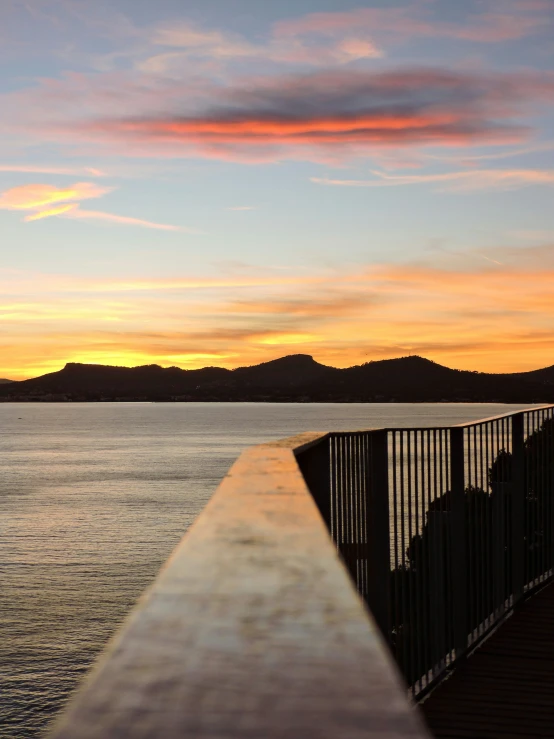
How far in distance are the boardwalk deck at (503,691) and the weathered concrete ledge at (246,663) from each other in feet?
14.9

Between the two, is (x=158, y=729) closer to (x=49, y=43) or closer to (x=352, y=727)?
(x=352, y=727)

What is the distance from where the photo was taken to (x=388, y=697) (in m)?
0.63

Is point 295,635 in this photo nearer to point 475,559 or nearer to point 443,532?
point 443,532

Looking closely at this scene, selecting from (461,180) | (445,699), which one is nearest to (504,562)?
(445,699)

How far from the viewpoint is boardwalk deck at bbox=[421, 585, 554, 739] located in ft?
17.2

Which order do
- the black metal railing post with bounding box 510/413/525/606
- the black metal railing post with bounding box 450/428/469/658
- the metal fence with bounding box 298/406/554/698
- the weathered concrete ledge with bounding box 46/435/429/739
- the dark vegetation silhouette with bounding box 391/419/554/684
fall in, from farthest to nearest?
the black metal railing post with bounding box 510/413/525/606 → the black metal railing post with bounding box 450/428/469/658 → the dark vegetation silhouette with bounding box 391/419/554/684 → the metal fence with bounding box 298/406/554/698 → the weathered concrete ledge with bounding box 46/435/429/739

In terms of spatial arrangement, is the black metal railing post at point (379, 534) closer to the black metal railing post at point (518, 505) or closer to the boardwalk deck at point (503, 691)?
the boardwalk deck at point (503, 691)

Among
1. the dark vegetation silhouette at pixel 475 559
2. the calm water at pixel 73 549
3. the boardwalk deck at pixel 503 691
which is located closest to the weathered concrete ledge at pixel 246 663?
the dark vegetation silhouette at pixel 475 559

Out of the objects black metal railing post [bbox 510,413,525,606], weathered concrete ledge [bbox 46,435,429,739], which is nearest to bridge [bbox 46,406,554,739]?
weathered concrete ledge [bbox 46,435,429,739]

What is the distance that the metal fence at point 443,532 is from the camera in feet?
16.3

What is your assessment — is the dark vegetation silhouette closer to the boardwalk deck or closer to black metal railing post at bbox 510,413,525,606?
black metal railing post at bbox 510,413,525,606

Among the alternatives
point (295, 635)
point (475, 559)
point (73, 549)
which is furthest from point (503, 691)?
point (73, 549)

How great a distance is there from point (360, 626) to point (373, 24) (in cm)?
1547

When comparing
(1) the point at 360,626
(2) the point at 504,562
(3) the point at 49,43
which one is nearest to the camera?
(1) the point at 360,626
